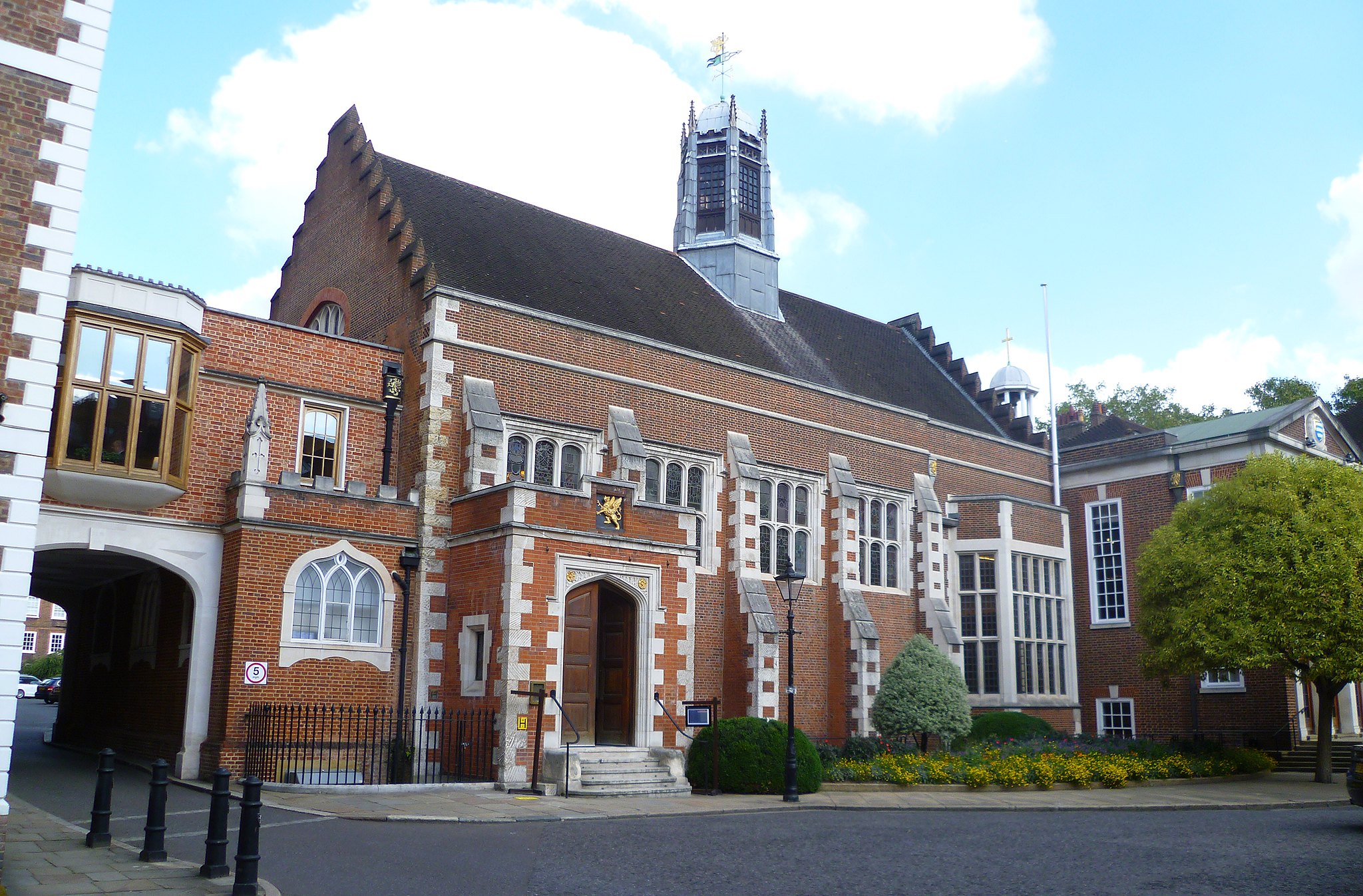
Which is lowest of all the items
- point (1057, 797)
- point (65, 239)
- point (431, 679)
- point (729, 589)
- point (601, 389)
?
point (1057, 797)

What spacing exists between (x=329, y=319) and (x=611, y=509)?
31.3 ft

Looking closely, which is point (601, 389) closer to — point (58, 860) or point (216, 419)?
point (216, 419)

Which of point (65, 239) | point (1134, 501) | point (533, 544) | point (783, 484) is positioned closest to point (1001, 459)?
point (1134, 501)

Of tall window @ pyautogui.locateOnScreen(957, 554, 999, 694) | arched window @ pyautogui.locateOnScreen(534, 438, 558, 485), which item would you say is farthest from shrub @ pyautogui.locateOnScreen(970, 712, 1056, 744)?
arched window @ pyautogui.locateOnScreen(534, 438, 558, 485)

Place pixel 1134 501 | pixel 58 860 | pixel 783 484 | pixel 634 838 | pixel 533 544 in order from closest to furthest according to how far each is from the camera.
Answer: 1. pixel 58 860
2. pixel 634 838
3. pixel 533 544
4. pixel 783 484
5. pixel 1134 501

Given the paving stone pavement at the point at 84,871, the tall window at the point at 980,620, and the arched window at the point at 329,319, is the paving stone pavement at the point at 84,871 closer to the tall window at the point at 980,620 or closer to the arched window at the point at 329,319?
the arched window at the point at 329,319

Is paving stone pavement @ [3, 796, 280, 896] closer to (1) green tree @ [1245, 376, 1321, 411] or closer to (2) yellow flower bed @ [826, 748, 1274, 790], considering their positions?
(2) yellow flower bed @ [826, 748, 1274, 790]

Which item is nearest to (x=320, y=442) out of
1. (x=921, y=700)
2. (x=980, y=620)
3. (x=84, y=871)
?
(x=84, y=871)

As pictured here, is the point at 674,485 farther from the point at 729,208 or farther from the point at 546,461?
the point at 729,208

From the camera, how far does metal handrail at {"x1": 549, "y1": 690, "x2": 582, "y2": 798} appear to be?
16891mm

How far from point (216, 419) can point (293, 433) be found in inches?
53.4

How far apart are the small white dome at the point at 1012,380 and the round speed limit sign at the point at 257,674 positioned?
2806 centimetres

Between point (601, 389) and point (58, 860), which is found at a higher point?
point (601, 389)

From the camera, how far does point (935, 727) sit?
2355 centimetres
